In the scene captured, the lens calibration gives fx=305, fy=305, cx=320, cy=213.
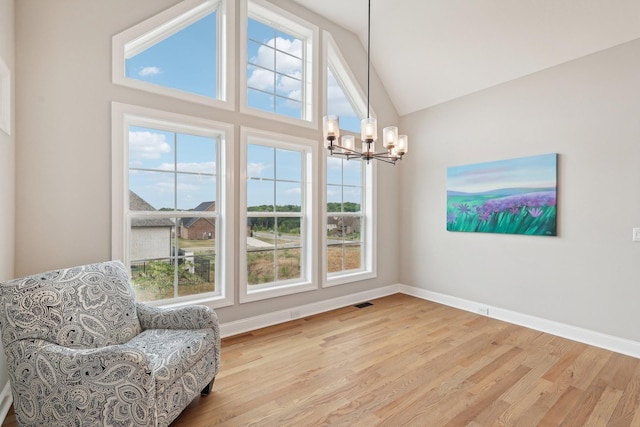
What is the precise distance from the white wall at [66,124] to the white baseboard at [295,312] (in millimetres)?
1443

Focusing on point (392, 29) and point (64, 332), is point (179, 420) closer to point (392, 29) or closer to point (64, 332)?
point (64, 332)

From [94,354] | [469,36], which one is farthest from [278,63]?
[94,354]

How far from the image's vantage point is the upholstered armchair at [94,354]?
1.48m

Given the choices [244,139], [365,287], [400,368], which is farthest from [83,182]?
[365,287]

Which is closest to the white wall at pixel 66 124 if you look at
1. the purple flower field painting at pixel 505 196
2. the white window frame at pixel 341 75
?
the white window frame at pixel 341 75

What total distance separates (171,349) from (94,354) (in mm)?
439

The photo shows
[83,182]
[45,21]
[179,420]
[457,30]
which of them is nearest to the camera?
[179,420]

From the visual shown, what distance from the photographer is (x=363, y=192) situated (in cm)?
475

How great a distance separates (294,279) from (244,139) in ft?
6.08

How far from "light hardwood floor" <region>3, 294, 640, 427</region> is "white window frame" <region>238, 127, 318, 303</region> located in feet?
1.46

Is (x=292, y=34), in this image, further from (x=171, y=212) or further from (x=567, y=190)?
(x=567, y=190)

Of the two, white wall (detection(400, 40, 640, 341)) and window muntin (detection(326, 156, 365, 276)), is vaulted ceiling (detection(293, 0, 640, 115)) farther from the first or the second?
window muntin (detection(326, 156, 365, 276))

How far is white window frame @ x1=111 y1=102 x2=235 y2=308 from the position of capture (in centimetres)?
266

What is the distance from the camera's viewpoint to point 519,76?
Answer: 367cm
